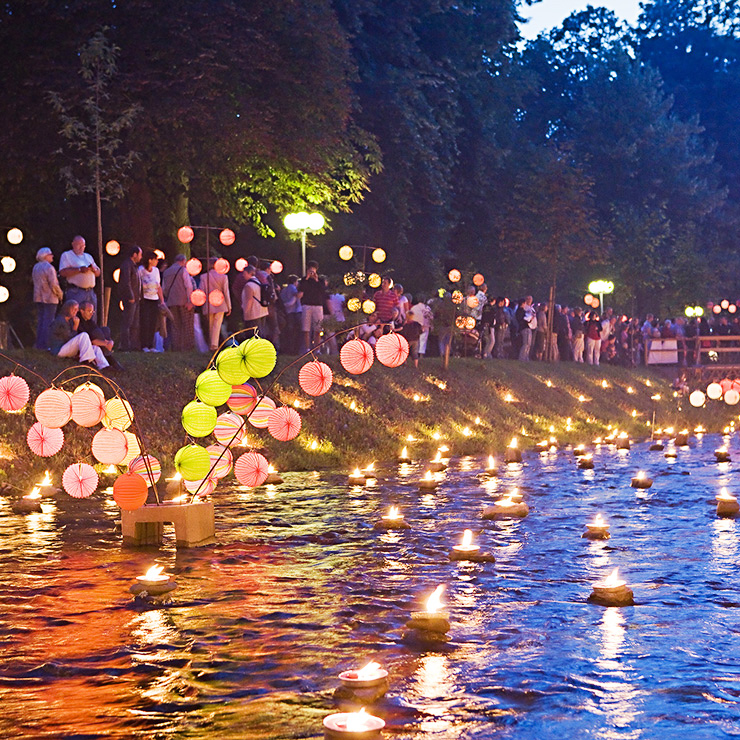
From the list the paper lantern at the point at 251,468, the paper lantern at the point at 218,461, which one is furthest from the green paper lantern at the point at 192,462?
the paper lantern at the point at 251,468

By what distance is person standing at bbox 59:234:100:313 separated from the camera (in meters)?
19.2

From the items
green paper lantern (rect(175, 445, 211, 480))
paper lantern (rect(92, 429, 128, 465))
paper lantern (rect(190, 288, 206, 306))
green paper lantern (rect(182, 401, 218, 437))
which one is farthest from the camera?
paper lantern (rect(190, 288, 206, 306))

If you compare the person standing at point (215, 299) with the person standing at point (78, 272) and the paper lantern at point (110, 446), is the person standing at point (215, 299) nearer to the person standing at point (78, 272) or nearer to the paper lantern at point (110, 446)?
the person standing at point (78, 272)

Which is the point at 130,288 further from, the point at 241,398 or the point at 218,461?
the point at 218,461

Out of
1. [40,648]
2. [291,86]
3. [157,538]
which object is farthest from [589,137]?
[40,648]

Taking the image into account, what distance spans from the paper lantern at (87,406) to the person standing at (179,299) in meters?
11.2

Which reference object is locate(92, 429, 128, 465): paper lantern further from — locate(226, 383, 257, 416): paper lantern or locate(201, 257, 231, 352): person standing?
locate(201, 257, 231, 352): person standing

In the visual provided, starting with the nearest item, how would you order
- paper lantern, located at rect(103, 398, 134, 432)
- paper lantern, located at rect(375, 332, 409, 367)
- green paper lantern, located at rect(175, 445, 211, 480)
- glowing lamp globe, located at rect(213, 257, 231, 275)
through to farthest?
1. green paper lantern, located at rect(175, 445, 211, 480)
2. paper lantern, located at rect(103, 398, 134, 432)
3. paper lantern, located at rect(375, 332, 409, 367)
4. glowing lamp globe, located at rect(213, 257, 231, 275)

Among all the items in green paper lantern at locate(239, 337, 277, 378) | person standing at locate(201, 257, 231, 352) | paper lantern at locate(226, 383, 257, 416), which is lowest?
paper lantern at locate(226, 383, 257, 416)

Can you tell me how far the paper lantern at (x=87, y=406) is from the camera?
11.1m

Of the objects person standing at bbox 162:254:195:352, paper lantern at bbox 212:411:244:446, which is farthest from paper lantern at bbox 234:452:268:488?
person standing at bbox 162:254:195:352

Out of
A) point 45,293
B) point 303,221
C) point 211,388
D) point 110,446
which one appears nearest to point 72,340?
point 45,293

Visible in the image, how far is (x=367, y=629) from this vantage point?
722 centimetres

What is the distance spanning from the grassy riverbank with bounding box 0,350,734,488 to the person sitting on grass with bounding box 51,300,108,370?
0.98 ft
